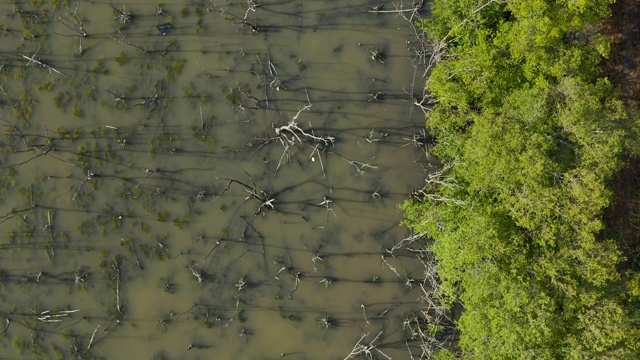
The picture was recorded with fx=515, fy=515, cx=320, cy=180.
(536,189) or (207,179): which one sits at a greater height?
(536,189)

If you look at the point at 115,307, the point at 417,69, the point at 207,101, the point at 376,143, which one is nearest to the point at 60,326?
the point at 115,307

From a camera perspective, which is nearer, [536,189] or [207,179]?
[536,189]

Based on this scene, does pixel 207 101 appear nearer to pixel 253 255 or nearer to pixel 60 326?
pixel 253 255

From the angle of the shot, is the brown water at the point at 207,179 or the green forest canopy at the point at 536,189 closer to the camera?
Result: the green forest canopy at the point at 536,189
